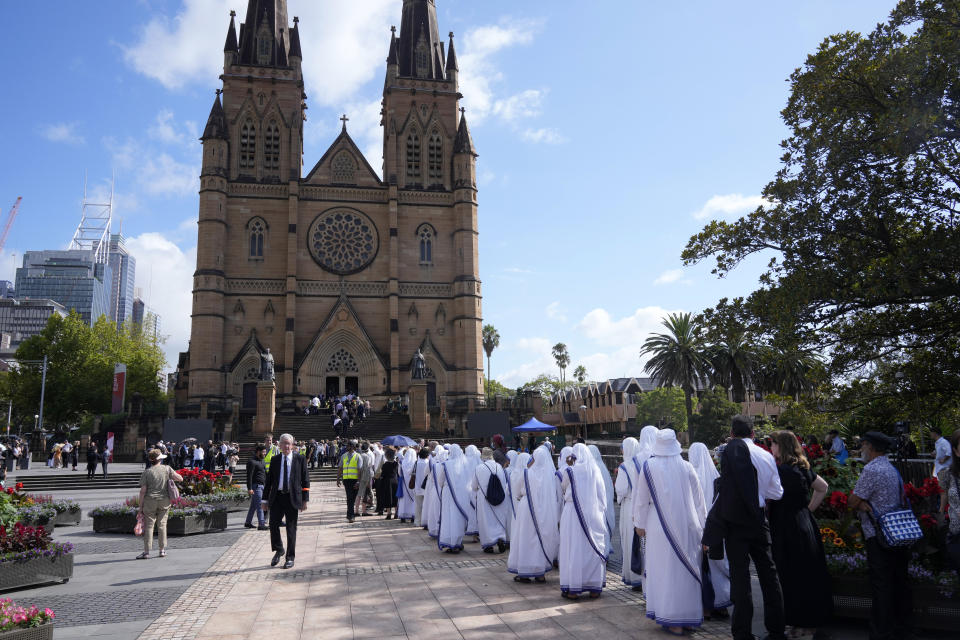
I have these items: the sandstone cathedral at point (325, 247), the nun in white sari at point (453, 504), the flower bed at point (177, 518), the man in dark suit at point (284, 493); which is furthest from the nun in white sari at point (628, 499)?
the sandstone cathedral at point (325, 247)

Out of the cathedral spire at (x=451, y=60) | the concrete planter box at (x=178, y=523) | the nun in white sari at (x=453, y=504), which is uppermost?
the cathedral spire at (x=451, y=60)

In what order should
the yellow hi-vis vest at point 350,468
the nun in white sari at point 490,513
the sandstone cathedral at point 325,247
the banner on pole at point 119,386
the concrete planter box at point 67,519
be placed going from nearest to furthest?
1. the nun in white sari at point 490,513
2. the concrete planter box at point 67,519
3. the yellow hi-vis vest at point 350,468
4. the banner on pole at point 119,386
5. the sandstone cathedral at point 325,247

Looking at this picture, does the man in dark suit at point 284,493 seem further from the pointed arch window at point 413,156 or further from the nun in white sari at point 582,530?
the pointed arch window at point 413,156

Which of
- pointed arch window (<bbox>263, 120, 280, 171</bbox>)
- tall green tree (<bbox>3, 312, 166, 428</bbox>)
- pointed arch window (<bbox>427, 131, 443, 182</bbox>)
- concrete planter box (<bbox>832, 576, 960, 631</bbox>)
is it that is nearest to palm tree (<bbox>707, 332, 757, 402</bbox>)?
pointed arch window (<bbox>427, 131, 443, 182</bbox>)

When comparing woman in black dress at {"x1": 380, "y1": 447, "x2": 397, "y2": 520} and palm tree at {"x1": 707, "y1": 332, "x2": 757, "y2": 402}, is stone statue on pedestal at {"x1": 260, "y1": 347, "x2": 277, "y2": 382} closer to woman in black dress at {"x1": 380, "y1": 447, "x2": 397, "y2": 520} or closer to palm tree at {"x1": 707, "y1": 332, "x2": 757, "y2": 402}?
woman in black dress at {"x1": 380, "y1": 447, "x2": 397, "y2": 520}

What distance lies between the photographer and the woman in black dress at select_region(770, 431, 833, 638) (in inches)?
249

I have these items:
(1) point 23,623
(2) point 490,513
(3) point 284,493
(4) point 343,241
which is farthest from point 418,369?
(1) point 23,623

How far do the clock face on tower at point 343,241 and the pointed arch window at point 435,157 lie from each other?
5.65 m

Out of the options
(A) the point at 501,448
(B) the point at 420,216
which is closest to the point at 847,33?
(A) the point at 501,448

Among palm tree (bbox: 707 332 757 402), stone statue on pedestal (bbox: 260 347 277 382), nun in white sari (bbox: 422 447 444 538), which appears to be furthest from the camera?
palm tree (bbox: 707 332 757 402)

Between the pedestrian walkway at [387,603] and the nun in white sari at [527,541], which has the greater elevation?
the nun in white sari at [527,541]

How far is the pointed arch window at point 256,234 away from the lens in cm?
4391

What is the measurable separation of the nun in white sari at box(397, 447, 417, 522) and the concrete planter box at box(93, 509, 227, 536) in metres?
3.84

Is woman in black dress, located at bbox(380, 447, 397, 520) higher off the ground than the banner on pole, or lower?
lower
